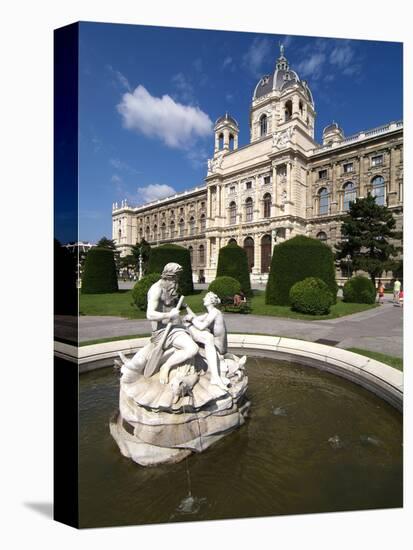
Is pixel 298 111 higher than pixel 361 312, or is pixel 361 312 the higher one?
pixel 298 111

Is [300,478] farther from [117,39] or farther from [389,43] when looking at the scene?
[389,43]

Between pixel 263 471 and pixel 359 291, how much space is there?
32.3 feet

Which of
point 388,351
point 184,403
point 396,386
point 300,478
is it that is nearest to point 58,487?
point 184,403

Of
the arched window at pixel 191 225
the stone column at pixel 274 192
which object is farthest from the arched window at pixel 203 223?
the stone column at pixel 274 192

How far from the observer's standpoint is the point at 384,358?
502 centimetres

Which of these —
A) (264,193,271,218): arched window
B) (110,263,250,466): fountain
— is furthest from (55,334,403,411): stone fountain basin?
(264,193,271,218): arched window

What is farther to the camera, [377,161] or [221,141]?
[377,161]

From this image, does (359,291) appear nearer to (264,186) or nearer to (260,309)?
(260,309)

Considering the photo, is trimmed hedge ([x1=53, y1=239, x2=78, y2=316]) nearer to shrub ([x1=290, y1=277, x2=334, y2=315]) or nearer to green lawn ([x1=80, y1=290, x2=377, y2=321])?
green lawn ([x1=80, y1=290, x2=377, y2=321])

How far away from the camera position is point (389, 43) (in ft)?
11.9

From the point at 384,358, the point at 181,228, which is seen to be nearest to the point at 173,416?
the point at 384,358

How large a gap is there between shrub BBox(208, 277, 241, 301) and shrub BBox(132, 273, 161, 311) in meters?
1.76

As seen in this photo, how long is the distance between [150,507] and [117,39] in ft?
14.7

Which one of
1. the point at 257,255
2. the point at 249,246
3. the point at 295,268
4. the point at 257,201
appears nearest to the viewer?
the point at 257,201
